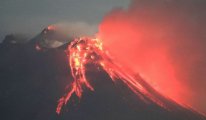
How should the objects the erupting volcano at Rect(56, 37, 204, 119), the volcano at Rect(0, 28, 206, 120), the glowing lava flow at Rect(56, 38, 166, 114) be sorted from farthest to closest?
the glowing lava flow at Rect(56, 38, 166, 114), the erupting volcano at Rect(56, 37, 204, 119), the volcano at Rect(0, 28, 206, 120)

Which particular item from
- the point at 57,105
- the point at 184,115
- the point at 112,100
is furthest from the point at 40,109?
the point at 184,115

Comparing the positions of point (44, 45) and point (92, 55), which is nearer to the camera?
point (92, 55)

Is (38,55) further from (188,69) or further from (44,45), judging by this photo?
(188,69)

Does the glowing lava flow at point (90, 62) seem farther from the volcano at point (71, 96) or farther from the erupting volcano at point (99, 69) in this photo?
the volcano at point (71, 96)

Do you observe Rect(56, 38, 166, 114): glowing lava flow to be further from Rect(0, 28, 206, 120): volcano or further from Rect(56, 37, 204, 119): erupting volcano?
Rect(0, 28, 206, 120): volcano

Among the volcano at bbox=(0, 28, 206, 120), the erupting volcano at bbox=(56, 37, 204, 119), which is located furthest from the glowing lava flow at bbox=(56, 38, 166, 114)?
the volcano at bbox=(0, 28, 206, 120)

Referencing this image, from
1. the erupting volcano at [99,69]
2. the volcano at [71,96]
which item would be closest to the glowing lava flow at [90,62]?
the erupting volcano at [99,69]

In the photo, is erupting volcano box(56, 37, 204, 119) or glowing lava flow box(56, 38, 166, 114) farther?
glowing lava flow box(56, 38, 166, 114)

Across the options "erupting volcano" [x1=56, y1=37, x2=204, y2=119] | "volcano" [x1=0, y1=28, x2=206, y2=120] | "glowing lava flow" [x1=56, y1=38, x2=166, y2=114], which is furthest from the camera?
"glowing lava flow" [x1=56, y1=38, x2=166, y2=114]
